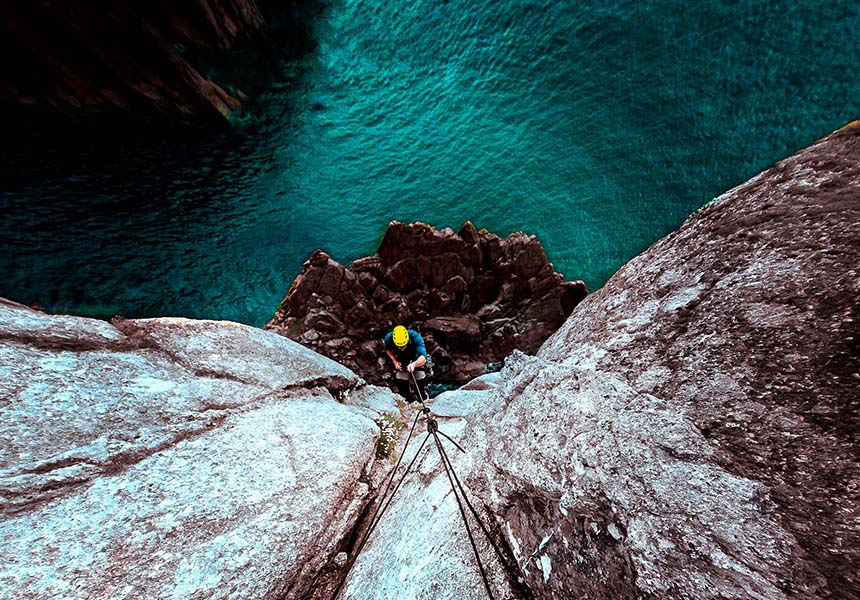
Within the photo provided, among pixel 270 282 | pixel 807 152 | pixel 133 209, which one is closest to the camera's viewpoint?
pixel 807 152

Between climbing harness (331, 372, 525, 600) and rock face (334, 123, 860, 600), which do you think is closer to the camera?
rock face (334, 123, 860, 600)

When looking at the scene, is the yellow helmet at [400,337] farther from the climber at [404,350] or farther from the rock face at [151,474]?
the rock face at [151,474]

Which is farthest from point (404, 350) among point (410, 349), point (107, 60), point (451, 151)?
point (451, 151)

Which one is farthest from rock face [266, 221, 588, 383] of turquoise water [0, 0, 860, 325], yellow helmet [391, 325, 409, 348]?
turquoise water [0, 0, 860, 325]

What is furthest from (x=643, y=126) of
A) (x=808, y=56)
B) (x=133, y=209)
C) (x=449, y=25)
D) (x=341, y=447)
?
(x=133, y=209)

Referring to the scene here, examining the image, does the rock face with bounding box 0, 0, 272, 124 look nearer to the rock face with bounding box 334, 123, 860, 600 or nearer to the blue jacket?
the blue jacket

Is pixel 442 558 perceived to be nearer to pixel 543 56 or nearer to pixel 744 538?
pixel 744 538
